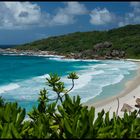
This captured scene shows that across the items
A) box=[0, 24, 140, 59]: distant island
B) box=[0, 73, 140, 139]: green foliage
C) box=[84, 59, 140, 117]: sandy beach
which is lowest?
box=[84, 59, 140, 117]: sandy beach

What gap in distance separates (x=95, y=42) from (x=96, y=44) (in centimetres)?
959

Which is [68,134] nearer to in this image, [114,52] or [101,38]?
[114,52]

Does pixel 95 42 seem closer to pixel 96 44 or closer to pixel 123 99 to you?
pixel 96 44

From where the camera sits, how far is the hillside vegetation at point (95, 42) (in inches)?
4313

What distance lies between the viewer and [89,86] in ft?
143

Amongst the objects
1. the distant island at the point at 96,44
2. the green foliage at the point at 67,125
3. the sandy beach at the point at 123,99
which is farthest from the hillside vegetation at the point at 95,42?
the green foliage at the point at 67,125

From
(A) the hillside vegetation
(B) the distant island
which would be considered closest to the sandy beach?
(B) the distant island

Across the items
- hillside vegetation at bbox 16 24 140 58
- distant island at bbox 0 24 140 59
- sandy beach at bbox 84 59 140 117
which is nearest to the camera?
sandy beach at bbox 84 59 140 117

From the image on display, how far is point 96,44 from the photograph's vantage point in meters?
120

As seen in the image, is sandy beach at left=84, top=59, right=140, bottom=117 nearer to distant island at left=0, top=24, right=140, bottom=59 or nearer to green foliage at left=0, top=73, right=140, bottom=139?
green foliage at left=0, top=73, right=140, bottom=139

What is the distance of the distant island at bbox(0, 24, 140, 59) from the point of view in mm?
105000

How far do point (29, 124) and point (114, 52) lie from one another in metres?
95.0

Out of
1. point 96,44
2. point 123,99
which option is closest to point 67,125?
point 123,99

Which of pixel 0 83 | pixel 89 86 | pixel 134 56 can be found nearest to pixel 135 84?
pixel 89 86
